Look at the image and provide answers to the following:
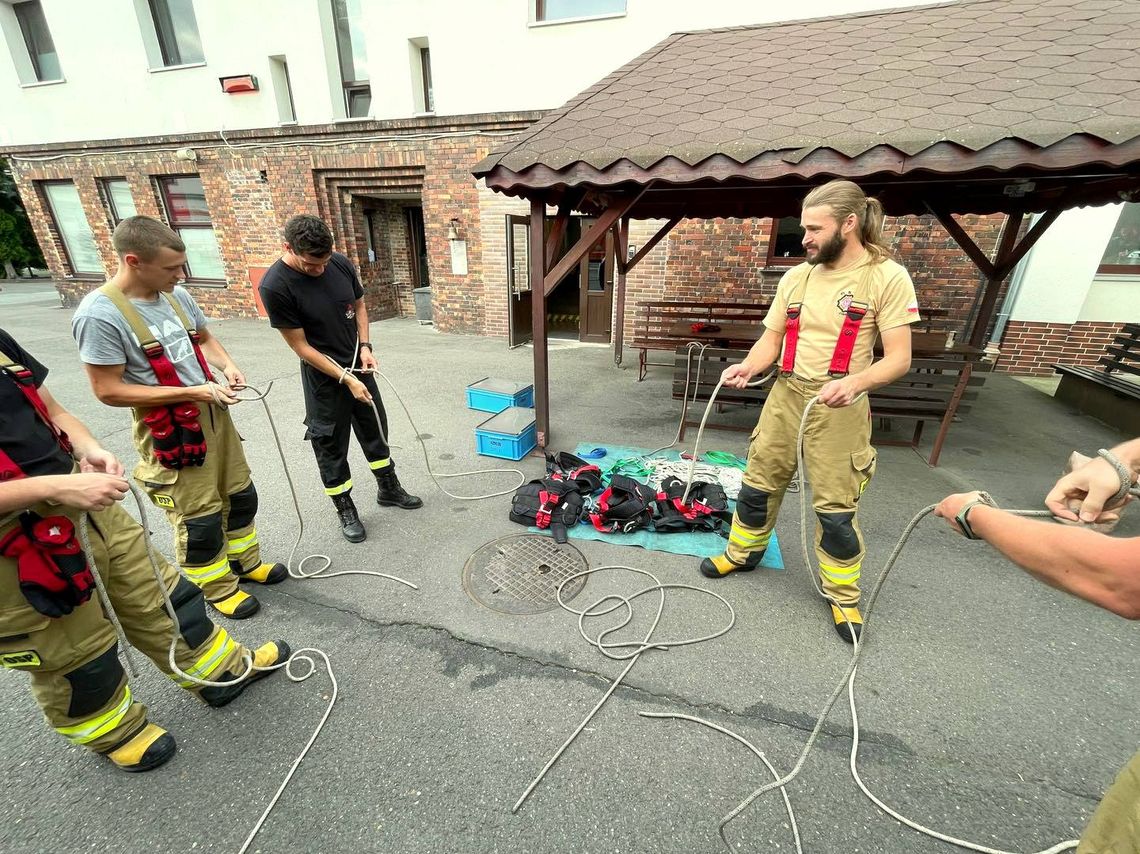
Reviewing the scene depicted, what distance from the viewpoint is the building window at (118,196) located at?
446 inches

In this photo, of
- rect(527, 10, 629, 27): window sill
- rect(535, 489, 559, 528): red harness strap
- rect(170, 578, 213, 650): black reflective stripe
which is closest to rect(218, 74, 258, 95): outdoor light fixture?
rect(527, 10, 629, 27): window sill

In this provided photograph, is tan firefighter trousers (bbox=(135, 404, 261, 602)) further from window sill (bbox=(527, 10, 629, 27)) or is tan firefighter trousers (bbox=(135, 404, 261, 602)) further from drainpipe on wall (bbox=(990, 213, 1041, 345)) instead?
drainpipe on wall (bbox=(990, 213, 1041, 345))

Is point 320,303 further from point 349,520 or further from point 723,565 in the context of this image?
point 723,565

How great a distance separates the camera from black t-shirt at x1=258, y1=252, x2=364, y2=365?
2.69 metres

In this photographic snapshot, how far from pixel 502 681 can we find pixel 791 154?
3.63 m

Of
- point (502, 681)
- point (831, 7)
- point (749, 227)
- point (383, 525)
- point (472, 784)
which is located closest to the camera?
point (472, 784)

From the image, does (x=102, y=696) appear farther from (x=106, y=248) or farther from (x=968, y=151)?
(x=106, y=248)

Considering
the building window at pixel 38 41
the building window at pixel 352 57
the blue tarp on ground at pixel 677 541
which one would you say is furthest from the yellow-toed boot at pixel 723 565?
the building window at pixel 38 41

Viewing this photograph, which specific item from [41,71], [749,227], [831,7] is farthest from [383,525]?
[41,71]

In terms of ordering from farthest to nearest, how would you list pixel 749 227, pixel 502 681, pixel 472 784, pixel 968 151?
pixel 749 227
pixel 968 151
pixel 502 681
pixel 472 784

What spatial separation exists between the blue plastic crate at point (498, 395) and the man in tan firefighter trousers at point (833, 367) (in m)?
3.02

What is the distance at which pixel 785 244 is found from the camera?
26.4 feet

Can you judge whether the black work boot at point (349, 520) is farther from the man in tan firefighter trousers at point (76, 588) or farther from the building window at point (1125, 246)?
the building window at point (1125, 246)

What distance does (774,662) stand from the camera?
2316mm
